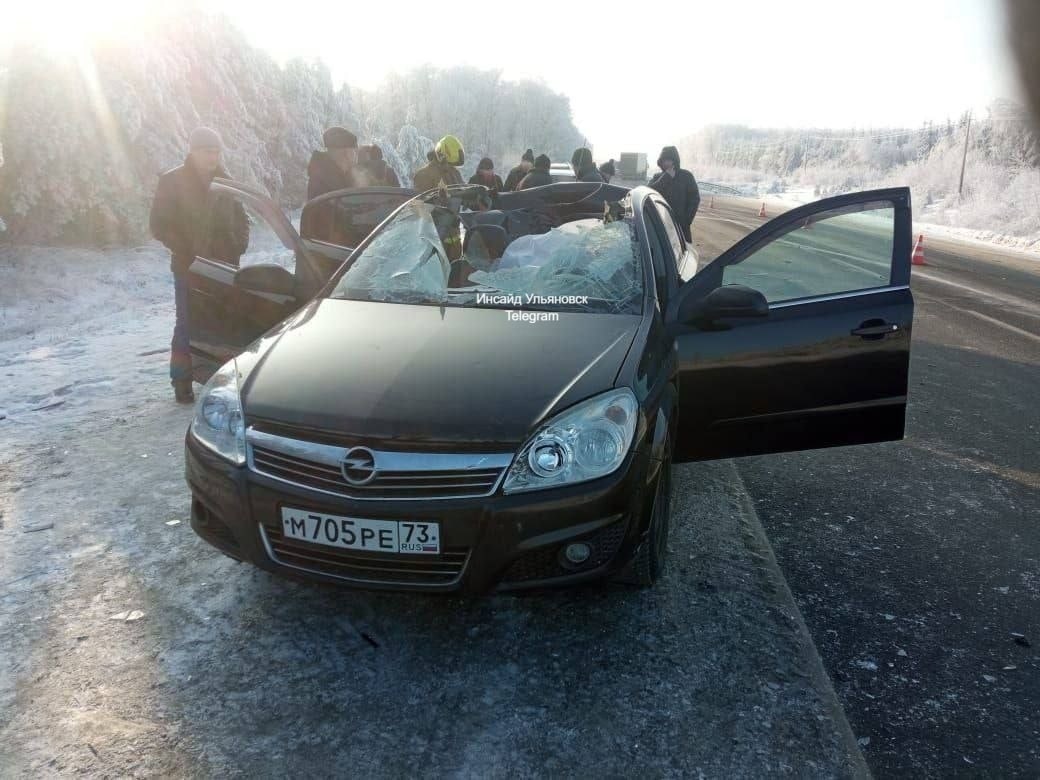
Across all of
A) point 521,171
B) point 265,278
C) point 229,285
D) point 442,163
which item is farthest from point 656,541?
point 521,171

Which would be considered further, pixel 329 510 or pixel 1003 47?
pixel 1003 47

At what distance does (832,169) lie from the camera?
360 ft

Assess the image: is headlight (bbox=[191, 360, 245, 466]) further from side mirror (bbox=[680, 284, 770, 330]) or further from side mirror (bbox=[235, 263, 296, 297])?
side mirror (bbox=[680, 284, 770, 330])

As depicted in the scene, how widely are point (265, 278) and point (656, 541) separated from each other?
2295mm

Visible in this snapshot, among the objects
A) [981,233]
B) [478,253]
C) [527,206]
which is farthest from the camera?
[981,233]

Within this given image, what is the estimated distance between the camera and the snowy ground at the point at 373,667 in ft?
7.16

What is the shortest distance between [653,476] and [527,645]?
2.42 feet

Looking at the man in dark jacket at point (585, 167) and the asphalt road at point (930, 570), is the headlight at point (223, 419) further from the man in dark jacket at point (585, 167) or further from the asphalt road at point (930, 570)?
the man in dark jacket at point (585, 167)

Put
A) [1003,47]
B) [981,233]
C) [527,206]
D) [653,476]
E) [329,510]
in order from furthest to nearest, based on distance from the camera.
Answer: [981,233], [1003,47], [527,206], [653,476], [329,510]

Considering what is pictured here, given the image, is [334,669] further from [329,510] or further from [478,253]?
[478,253]

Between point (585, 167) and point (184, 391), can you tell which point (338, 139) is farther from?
point (585, 167)

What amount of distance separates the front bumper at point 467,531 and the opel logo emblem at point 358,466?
67 mm

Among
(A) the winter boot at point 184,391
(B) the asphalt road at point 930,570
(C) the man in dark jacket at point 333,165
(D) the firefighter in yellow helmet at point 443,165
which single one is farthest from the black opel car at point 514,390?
(D) the firefighter in yellow helmet at point 443,165

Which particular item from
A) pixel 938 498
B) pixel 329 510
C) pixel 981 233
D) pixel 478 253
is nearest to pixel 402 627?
pixel 329 510
